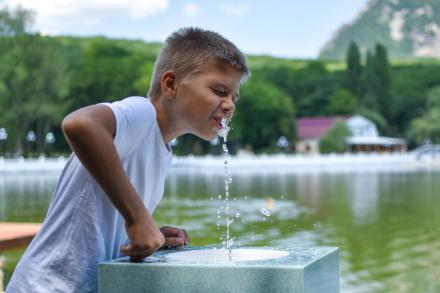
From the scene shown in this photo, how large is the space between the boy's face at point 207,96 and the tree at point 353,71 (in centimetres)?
8309

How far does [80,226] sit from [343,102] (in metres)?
81.3

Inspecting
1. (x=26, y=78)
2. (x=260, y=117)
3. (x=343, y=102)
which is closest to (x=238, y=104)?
(x=260, y=117)

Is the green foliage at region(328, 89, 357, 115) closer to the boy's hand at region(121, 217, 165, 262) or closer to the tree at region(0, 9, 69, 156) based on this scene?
the tree at region(0, 9, 69, 156)

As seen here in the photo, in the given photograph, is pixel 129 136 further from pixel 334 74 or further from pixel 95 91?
pixel 334 74

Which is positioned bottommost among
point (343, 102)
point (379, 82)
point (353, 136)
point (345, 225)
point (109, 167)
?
point (345, 225)

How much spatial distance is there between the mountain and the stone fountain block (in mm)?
188624

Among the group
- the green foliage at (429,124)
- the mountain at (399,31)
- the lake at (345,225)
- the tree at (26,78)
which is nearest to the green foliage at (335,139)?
the green foliage at (429,124)

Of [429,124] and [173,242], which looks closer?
[173,242]

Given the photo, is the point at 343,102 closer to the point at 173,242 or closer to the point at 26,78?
the point at 26,78

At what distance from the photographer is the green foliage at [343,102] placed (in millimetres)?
81562

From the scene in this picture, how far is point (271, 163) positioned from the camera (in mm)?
49625

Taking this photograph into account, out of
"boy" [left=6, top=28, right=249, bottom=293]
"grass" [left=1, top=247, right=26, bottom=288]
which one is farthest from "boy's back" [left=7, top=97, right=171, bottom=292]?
"grass" [left=1, top=247, right=26, bottom=288]

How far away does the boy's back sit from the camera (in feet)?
4.88

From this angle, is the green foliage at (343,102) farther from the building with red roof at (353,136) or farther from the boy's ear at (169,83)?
the boy's ear at (169,83)
